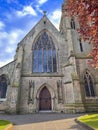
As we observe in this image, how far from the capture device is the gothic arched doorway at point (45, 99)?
17737 mm

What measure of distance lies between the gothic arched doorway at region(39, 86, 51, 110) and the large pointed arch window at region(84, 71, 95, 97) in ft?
18.2

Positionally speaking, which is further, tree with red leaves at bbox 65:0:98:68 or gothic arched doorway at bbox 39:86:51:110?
gothic arched doorway at bbox 39:86:51:110

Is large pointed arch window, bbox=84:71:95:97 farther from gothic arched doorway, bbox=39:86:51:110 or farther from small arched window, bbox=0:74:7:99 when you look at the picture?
small arched window, bbox=0:74:7:99

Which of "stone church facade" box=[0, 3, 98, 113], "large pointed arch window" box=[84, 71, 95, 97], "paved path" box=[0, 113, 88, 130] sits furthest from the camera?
"large pointed arch window" box=[84, 71, 95, 97]

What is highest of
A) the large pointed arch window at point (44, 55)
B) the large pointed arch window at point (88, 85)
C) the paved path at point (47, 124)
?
the large pointed arch window at point (44, 55)

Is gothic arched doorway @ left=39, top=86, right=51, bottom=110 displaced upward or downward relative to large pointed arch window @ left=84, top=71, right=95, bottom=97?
downward

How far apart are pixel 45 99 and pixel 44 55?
722cm

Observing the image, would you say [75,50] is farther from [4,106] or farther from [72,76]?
[4,106]

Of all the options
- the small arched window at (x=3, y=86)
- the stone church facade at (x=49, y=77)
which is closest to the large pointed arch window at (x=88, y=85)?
the stone church facade at (x=49, y=77)

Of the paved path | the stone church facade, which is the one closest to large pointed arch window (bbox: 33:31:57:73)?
the stone church facade

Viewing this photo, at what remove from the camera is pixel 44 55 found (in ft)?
68.6

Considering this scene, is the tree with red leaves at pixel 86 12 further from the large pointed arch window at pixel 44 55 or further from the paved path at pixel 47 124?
the large pointed arch window at pixel 44 55

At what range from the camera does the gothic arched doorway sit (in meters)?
17.7

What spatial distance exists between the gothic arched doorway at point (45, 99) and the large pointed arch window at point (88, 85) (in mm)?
5532
